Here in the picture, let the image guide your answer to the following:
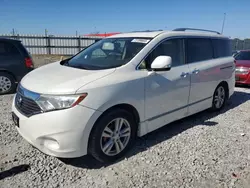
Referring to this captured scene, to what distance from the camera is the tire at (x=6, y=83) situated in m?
6.50

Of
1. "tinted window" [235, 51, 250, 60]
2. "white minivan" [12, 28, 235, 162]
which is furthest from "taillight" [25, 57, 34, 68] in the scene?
"tinted window" [235, 51, 250, 60]

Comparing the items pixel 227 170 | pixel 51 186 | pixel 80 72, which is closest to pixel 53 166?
pixel 51 186

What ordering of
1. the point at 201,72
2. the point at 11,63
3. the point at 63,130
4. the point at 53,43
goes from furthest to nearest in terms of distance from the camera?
the point at 53,43
the point at 11,63
the point at 201,72
the point at 63,130

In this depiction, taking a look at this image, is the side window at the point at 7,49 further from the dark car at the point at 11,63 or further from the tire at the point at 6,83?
Result: the tire at the point at 6,83

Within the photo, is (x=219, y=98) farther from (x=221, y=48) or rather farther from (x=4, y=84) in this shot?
(x=4, y=84)

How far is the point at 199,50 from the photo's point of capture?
4645 millimetres

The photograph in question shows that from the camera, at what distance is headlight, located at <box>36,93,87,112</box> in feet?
8.75

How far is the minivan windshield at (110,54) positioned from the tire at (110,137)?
2.45 ft

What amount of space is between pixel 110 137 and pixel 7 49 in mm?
4976

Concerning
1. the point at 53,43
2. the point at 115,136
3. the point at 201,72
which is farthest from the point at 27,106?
the point at 53,43

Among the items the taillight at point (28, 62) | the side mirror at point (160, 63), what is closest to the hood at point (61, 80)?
the side mirror at point (160, 63)

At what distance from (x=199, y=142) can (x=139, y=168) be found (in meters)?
1.32

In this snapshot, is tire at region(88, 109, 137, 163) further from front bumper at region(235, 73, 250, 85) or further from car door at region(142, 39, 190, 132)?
front bumper at region(235, 73, 250, 85)

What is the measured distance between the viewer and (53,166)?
301cm
